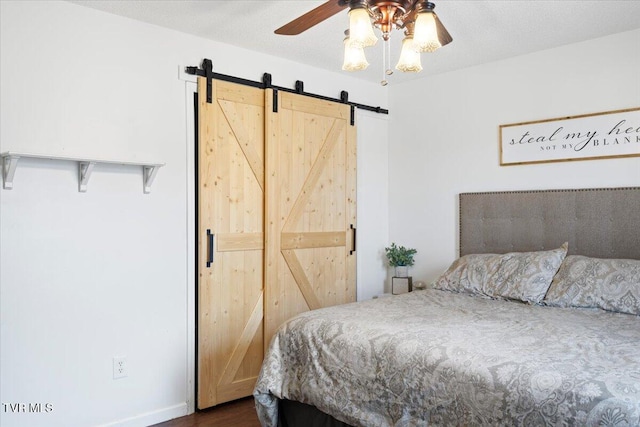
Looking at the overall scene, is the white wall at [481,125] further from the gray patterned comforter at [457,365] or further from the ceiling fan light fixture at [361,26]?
the ceiling fan light fixture at [361,26]

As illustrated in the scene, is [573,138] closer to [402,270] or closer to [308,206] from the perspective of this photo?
[402,270]

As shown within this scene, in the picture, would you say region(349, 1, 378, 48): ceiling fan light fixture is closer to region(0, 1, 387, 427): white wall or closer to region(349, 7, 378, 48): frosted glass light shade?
region(349, 7, 378, 48): frosted glass light shade

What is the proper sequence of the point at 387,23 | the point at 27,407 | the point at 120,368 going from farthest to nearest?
the point at 120,368 < the point at 27,407 < the point at 387,23

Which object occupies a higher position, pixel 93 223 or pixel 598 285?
pixel 93 223

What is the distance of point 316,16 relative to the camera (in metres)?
2.29

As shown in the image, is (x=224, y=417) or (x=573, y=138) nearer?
(x=224, y=417)

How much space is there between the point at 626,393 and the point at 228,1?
264cm

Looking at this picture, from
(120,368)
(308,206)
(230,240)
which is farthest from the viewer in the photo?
(308,206)

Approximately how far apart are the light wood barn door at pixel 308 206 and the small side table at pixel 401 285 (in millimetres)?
338

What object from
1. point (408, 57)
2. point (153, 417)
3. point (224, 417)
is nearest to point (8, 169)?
point (153, 417)

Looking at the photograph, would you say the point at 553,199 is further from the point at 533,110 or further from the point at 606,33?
the point at 606,33

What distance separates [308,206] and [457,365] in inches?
88.3

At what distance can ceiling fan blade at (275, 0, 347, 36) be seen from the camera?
2164 mm

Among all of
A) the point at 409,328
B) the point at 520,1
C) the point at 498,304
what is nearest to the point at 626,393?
the point at 409,328
